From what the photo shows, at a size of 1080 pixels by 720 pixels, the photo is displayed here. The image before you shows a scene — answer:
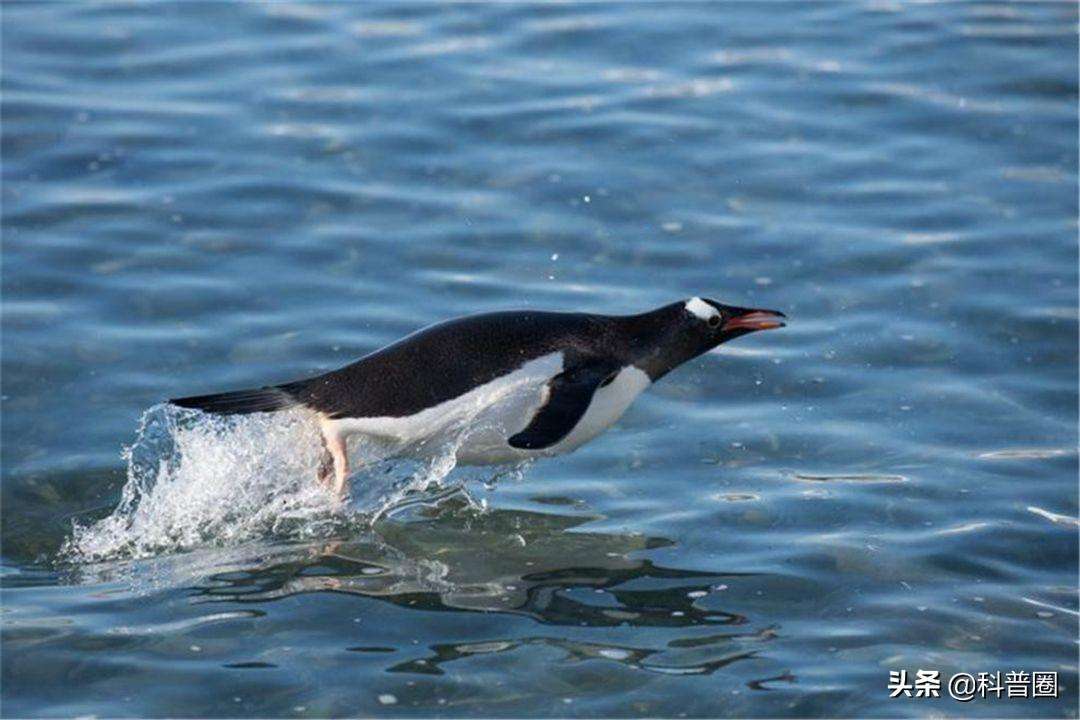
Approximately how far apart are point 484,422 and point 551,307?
2.14 m

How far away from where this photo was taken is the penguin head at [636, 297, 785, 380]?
7.27 meters

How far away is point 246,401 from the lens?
271 inches

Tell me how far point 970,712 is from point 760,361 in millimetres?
2777

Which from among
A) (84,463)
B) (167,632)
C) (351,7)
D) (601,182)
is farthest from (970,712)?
(351,7)

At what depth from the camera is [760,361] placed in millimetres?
8508

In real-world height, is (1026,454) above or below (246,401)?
below

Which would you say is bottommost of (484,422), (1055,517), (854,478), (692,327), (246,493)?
(1055,517)

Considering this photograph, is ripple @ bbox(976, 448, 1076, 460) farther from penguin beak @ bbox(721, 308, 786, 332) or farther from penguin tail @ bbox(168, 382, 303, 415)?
penguin tail @ bbox(168, 382, 303, 415)

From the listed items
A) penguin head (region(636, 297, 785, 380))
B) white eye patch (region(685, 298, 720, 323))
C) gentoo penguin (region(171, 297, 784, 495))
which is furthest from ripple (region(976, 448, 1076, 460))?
gentoo penguin (region(171, 297, 784, 495))

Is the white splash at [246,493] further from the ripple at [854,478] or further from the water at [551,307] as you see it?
the ripple at [854,478]

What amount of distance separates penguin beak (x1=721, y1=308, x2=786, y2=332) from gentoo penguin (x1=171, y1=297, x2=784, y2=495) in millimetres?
476

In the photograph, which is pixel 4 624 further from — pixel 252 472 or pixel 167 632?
pixel 252 472

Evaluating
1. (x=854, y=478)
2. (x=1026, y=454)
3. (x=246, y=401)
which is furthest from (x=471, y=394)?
(x=1026, y=454)

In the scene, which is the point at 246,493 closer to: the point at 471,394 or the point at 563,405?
the point at 471,394
